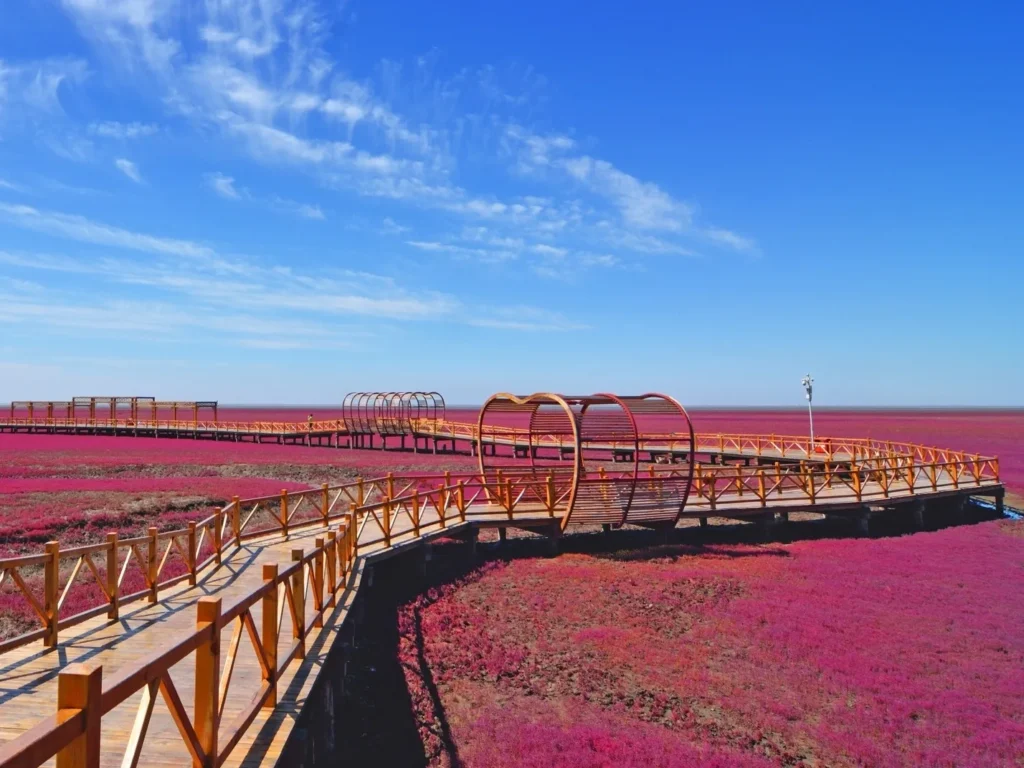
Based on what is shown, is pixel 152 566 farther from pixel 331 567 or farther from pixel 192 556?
pixel 331 567

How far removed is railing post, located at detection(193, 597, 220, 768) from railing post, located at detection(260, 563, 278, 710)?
4.50ft

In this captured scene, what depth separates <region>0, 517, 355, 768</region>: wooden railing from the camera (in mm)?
2693

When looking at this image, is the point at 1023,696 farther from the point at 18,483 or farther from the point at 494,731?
the point at 18,483

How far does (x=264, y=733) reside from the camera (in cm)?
527

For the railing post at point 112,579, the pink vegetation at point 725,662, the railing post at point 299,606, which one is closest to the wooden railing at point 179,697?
the railing post at point 299,606

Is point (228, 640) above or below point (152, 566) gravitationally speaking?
below

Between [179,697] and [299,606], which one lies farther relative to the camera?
[299,606]

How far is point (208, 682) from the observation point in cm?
414

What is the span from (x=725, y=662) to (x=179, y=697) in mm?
7959

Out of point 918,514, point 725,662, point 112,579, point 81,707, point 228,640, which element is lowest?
point 725,662

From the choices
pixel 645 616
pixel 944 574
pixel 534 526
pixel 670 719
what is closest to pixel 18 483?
pixel 534 526

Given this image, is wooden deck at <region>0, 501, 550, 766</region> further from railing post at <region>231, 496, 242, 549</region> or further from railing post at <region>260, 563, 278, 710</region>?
railing post at <region>231, 496, 242, 549</region>

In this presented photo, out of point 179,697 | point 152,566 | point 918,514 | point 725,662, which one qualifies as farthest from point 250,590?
point 918,514

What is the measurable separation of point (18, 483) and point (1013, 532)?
117ft
